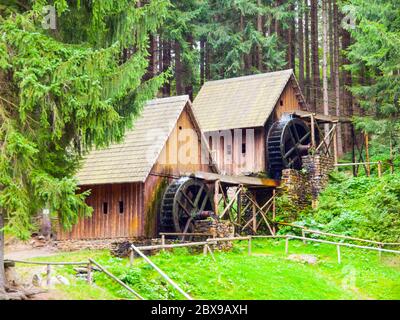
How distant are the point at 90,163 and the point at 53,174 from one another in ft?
38.4

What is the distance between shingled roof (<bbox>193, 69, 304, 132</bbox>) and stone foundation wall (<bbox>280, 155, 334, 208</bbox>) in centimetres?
274

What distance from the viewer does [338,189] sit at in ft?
106

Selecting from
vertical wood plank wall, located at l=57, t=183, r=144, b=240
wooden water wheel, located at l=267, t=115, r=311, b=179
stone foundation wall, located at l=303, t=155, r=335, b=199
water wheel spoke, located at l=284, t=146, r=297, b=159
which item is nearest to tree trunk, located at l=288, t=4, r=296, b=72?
wooden water wheel, located at l=267, t=115, r=311, b=179

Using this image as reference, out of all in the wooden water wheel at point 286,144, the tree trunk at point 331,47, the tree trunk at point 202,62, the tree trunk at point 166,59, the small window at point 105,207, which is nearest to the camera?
the small window at point 105,207

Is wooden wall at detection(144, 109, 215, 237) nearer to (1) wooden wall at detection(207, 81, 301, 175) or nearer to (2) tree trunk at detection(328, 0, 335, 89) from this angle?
(1) wooden wall at detection(207, 81, 301, 175)

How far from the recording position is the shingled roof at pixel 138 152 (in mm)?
25953

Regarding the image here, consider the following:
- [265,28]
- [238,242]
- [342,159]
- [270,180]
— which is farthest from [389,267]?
[265,28]

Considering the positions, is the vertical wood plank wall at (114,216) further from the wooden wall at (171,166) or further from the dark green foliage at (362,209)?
the dark green foliage at (362,209)

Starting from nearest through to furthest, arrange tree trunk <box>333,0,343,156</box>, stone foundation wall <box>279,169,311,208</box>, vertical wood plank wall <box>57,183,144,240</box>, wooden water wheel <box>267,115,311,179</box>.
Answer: vertical wood plank wall <box>57,183,144,240</box> → stone foundation wall <box>279,169,311,208</box> → wooden water wheel <box>267,115,311,179</box> → tree trunk <box>333,0,343,156</box>

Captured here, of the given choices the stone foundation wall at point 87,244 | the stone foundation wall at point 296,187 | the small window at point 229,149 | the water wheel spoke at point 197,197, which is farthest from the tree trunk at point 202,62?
the stone foundation wall at point 87,244

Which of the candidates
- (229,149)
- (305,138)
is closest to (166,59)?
(229,149)

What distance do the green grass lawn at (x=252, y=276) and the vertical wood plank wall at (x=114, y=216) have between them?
1.14m

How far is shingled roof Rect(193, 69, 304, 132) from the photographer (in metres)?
33.6

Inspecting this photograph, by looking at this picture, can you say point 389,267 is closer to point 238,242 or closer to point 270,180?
point 238,242
